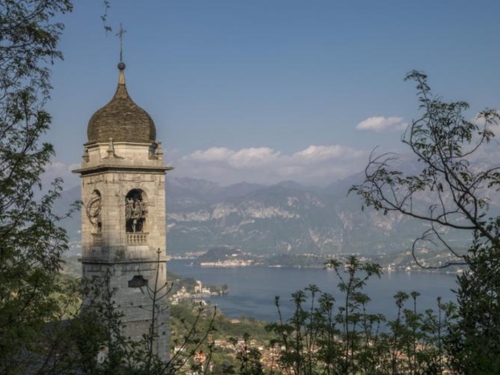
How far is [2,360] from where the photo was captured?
734 centimetres

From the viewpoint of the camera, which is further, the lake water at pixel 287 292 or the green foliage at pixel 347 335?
the lake water at pixel 287 292

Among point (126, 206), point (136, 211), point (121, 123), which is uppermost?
point (121, 123)

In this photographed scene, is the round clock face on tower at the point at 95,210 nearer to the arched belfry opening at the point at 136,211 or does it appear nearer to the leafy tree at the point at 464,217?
the arched belfry opening at the point at 136,211

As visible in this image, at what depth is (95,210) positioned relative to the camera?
69.8 ft

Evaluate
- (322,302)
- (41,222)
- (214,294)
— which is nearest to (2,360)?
(41,222)

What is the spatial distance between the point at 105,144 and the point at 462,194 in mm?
14887

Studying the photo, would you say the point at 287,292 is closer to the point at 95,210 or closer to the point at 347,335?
the point at 95,210

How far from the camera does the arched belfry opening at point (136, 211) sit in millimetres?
21172

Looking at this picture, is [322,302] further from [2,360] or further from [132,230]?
[132,230]

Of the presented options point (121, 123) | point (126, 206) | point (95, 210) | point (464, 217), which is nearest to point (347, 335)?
point (464, 217)

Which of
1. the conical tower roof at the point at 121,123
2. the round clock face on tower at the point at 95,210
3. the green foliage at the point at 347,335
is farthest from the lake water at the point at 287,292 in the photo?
the green foliage at the point at 347,335

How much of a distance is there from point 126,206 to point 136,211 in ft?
1.27

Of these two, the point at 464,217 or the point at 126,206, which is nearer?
the point at 464,217

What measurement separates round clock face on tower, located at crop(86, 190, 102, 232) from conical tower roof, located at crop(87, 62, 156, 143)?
1.83 metres
